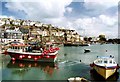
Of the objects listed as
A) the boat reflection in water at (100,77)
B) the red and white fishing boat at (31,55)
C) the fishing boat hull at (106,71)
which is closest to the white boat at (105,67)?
the fishing boat hull at (106,71)

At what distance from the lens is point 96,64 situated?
2945cm

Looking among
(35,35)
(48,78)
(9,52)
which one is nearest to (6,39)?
(35,35)

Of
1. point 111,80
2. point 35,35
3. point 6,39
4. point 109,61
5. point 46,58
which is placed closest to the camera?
point 111,80

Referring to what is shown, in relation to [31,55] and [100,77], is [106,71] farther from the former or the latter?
[31,55]

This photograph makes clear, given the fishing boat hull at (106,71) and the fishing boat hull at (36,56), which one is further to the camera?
the fishing boat hull at (36,56)

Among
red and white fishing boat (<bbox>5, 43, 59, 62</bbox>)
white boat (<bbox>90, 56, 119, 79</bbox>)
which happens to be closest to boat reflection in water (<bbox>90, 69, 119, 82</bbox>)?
white boat (<bbox>90, 56, 119, 79</bbox>)

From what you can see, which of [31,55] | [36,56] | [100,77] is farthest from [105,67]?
[31,55]

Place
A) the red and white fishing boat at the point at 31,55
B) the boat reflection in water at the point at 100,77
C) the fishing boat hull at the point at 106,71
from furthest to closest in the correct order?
1. the red and white fishing boat at the point at 31,55
2. the boat reflection in water at the point at 100,77
3. the fishing boat hull at the point at 106,71

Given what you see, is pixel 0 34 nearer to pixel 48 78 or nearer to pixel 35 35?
pixel 35 35

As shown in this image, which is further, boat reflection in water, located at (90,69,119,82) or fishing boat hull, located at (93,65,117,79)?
boat reflection in water, located at (90,69,119,82)

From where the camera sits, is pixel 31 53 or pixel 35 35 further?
pixel 35 35

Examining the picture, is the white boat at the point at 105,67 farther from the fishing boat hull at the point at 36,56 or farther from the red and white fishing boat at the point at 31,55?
the red and white fishing boat at the point at 31,55

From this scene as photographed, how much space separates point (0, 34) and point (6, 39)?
697cm

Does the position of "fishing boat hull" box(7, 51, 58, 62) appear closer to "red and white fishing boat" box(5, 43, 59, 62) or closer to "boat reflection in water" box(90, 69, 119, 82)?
"red and white fishing boat" box(5, 43, 59, 62)
